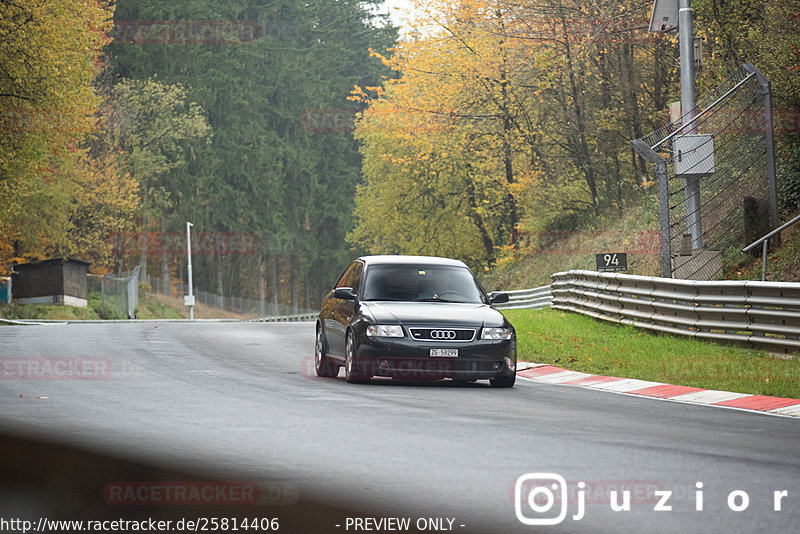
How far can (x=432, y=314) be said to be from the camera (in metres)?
14.5

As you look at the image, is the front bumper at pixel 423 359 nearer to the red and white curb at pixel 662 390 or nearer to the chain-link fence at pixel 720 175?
the red and white curb at pixel 662 390

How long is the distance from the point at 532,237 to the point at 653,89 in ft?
36.4

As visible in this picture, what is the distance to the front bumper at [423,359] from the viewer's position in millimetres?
14078

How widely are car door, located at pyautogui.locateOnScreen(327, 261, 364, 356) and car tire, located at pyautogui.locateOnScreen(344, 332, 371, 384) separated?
33cm

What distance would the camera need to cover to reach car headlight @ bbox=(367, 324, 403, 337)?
46.4 ft

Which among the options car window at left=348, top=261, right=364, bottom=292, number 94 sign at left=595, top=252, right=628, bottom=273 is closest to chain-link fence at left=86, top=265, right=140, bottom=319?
number 94 sign at left=595, top=252, right=628, bottom=273

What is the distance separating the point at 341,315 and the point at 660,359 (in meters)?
4.90

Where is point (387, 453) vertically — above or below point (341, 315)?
below

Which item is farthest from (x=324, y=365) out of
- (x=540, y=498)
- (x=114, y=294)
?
(x=114, y=294)

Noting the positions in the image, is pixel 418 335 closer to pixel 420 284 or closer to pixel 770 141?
pixel 420 284

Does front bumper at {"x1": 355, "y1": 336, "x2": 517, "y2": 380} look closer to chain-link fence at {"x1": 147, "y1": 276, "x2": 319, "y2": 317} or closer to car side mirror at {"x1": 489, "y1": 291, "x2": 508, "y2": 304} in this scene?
car side mirror at {"x1": 489, "y1": 291, "x2": 508, "y2": 304}

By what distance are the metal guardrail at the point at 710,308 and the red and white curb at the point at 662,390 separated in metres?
2.41

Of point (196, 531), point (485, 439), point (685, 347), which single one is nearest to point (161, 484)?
point (196, 531)

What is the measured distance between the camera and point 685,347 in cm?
1780
